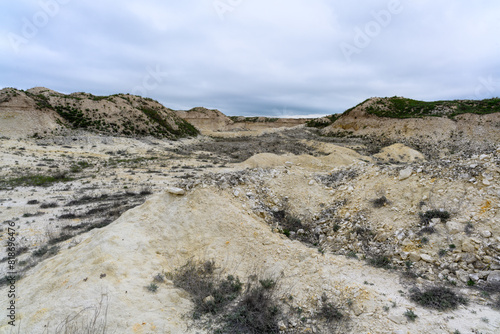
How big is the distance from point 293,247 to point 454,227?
4326 millimetres

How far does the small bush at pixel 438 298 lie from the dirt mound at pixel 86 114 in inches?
1753

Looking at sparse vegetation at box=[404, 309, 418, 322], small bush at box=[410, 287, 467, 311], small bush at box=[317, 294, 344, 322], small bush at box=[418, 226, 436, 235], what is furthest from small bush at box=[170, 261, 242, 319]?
small bush at box=[418, 226, 436, 235]

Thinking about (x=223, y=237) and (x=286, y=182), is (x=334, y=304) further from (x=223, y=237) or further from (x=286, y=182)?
(x=286, y=182)

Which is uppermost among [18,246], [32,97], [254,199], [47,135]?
[32,97]

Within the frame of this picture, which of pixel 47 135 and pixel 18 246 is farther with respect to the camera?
pixel 47 135

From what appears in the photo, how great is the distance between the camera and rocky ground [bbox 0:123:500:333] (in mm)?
4348

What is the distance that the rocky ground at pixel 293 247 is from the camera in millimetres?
4348

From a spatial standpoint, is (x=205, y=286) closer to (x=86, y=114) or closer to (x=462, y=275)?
(x=462, y=275)

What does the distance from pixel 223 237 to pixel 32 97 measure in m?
49.1

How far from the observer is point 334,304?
190 inches

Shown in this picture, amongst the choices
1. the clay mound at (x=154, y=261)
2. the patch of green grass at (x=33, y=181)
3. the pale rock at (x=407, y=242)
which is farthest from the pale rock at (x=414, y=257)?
the patch of green grass at (x=33, y=181)

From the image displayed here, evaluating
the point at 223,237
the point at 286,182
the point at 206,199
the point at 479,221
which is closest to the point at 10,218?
the point at 206,199

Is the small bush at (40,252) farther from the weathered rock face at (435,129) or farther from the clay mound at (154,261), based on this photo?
the weathered rock face at (435,129)

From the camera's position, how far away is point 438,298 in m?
4.71
